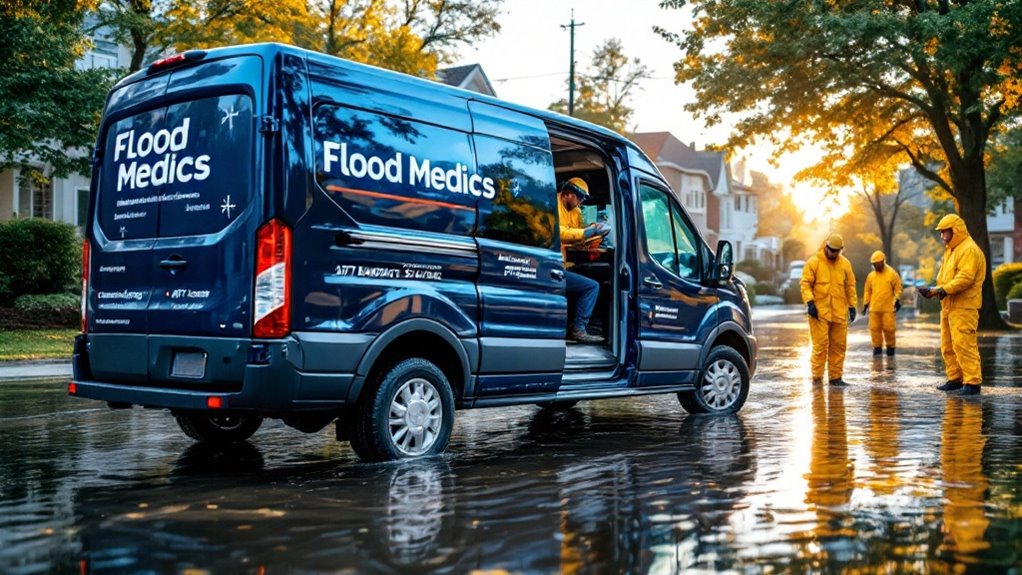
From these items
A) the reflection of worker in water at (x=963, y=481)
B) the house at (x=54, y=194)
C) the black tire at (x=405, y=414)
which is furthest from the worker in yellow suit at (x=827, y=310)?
the house at (x=54, y=194)

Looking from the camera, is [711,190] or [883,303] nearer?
[883,303]

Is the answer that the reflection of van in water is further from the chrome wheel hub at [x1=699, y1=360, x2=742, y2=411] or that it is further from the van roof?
the chrome wheel hub at [x1=699, y1=360, x2=742, y2=411]

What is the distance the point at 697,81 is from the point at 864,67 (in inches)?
164

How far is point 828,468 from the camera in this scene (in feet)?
24.3

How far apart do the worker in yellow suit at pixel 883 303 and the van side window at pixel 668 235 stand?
1042cm

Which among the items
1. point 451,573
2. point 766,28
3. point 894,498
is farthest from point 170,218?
point 766,28

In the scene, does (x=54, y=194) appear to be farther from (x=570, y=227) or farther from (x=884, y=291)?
(x=570, y=227)

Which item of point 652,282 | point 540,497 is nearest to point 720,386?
point 652,282

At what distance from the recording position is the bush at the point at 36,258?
23.4 m

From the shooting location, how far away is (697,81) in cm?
2909

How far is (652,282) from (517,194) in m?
2.00

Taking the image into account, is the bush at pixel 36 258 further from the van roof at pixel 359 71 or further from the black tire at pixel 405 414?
the black tire at pixel 405 414

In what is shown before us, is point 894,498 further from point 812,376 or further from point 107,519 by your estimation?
point 812,376

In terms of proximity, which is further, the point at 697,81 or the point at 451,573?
the point at 697,81
